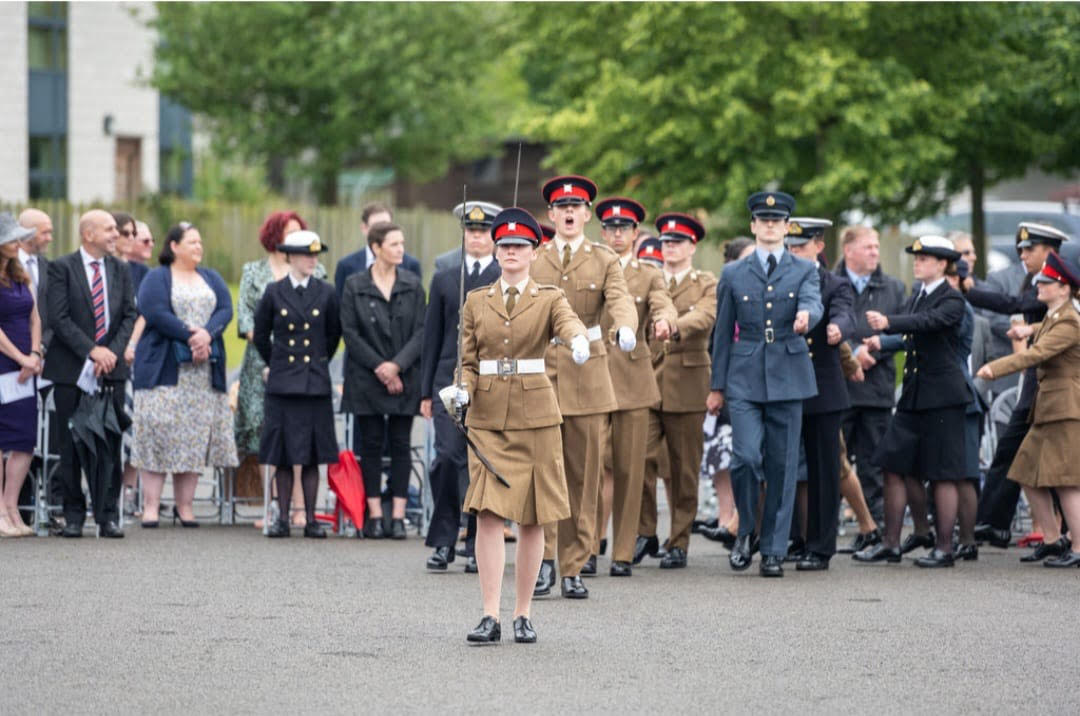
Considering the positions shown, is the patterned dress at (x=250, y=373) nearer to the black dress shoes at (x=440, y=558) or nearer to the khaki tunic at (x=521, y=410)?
the black dress shoes at (x=440, y=558)

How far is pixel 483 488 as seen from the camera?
31.2 ft

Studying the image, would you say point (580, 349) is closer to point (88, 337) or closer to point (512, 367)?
point (512, 367)

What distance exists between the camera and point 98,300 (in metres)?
13.8

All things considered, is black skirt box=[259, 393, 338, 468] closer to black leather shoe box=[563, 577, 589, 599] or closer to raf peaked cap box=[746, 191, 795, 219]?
black leather shoe box=[563, 577, 589, 599]

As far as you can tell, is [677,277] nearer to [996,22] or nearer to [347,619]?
[347,619]

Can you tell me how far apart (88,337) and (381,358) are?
2.11 m

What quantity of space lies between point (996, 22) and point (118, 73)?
20943 mm

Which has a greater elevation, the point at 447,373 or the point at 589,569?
the point at 447,373

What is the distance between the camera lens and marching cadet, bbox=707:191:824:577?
12.3 meters

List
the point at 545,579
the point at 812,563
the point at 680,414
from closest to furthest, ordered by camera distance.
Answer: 1. the point at 545,579
2. the point at 812,563
3. the point at 680,414

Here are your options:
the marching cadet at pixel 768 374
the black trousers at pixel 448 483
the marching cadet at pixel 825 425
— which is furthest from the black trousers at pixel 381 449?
the marching cadet at pixel 825 425

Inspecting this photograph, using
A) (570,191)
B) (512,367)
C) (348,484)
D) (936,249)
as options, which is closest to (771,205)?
(936,249)

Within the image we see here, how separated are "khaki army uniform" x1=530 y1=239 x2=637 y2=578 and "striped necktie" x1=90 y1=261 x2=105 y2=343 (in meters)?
3.73

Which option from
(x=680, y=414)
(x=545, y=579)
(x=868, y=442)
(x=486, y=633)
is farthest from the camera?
(x=868, y=442)
